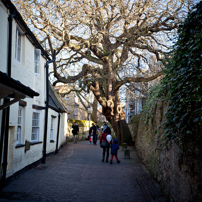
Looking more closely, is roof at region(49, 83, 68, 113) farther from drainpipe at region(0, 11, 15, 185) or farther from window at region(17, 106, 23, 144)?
drainpipe at region(0, 11, 15, 185)

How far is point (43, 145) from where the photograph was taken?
1325 cm

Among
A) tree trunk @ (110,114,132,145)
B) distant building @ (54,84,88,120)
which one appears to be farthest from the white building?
distant building @ (54,84,88,120)

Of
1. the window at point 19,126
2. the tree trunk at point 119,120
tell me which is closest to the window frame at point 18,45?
the window at point 19,126

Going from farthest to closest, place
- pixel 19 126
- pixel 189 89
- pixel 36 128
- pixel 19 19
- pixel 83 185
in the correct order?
1. pixel 36 128
2. pixel 19 126
3. pixel 19 19
4. pixel 83 185
5. pixel 189 89

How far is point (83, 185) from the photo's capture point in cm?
831

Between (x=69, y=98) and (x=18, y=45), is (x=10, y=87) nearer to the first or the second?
(x=18, y=45)

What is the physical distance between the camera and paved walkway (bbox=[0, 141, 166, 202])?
693cm

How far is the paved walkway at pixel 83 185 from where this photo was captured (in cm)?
693

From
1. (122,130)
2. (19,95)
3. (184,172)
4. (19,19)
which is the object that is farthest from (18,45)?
(122,130)

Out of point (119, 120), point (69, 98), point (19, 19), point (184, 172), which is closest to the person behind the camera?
point (184, 172)

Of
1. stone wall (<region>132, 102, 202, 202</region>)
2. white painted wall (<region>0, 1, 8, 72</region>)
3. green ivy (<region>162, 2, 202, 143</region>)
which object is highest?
white painted wall (<region>0, 1, 8, 72</region>)

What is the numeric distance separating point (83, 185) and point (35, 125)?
502 centimetres

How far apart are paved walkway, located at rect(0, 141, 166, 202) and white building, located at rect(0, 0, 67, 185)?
0.68m

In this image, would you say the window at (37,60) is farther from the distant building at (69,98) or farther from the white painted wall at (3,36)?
the distant building at (69,98)
